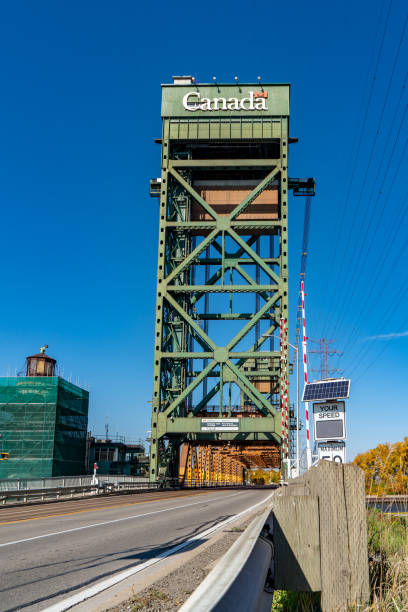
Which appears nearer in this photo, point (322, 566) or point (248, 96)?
point (322, 566)

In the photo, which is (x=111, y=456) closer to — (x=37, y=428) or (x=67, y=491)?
(x=37, y=428)

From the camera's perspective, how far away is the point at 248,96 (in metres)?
51.0

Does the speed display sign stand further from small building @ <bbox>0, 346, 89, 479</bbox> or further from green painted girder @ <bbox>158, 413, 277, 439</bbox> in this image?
small building @ <bbox>0, 346, 89, 479</bbox>

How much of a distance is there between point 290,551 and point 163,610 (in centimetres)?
150

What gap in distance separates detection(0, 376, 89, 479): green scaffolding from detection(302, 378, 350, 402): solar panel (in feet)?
169

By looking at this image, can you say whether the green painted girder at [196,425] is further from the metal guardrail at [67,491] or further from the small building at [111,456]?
the small building at [111,456]

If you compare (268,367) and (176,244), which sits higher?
(176,244)

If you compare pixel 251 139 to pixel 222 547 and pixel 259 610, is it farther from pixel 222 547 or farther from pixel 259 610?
pixel 259 610

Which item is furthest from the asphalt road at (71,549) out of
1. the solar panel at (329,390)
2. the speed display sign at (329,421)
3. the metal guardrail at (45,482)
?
the metal guardrail at (45,482)

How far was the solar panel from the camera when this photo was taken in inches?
611

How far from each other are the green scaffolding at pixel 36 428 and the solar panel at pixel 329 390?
51.5 meters

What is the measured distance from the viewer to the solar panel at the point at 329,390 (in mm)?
15519

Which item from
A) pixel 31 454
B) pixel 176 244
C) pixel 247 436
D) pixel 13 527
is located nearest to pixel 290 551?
pixel 13 527

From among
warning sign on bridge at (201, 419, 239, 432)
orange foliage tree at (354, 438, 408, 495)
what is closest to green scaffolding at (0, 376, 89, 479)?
warning sign on bridge at (201, 419, 239, 432)
